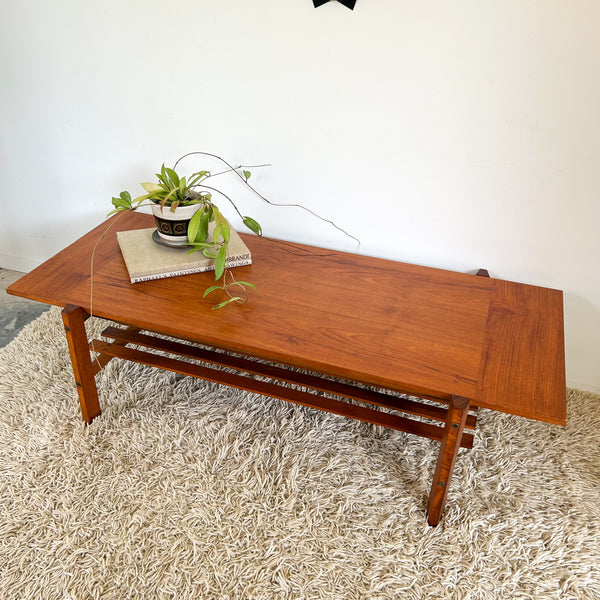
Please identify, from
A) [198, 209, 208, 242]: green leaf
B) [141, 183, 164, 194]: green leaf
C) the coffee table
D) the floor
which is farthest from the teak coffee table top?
the floor

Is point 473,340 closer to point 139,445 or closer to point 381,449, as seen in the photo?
point 381,449

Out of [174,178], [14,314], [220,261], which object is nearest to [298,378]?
[220,261]

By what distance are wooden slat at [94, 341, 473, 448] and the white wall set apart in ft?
1.81

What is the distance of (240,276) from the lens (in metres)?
1.55

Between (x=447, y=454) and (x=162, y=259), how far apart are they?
36.4 inches

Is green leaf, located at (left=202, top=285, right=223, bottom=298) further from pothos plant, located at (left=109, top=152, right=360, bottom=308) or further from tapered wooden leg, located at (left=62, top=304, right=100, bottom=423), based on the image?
tapered wooden leg, located at (left=62, top=304, right=100, bottom=423)

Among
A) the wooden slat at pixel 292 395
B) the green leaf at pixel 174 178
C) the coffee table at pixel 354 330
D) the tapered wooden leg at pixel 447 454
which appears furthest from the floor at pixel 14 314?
the tapered wooden leg at pixel 447 454

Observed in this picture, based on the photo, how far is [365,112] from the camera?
1547 mm

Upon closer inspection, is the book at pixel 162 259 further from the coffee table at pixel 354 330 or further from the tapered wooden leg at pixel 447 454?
the tapered wooden leg at pixel 447 454

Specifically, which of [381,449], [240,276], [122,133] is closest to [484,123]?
[240,276]

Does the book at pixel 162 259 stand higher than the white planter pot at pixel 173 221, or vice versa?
the white planter pot at pixel 173 221

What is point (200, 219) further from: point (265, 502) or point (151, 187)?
point (265, 502)

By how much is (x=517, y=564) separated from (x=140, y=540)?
89 centimetres

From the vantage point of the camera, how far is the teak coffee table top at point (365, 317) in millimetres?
1217
